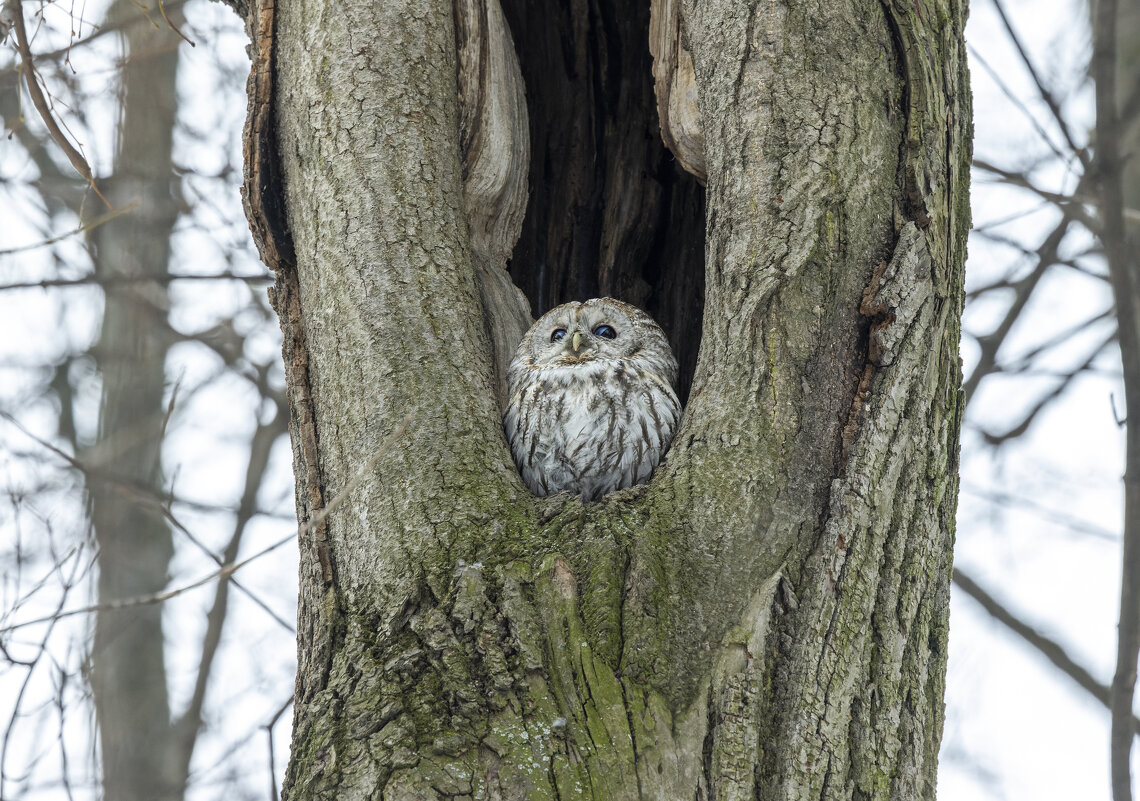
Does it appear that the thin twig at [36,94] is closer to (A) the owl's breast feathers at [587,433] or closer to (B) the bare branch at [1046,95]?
(A) the owl's breast feathers at [587,433]

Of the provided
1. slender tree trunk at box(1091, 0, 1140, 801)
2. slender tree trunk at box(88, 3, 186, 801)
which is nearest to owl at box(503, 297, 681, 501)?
slender tree trunk at box(1091, 0, 1140, 801)

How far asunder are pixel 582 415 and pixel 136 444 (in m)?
3.17

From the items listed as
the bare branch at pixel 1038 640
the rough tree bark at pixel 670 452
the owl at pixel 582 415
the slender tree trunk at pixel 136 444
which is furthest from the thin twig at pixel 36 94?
the bare branch at pixel 1038 640

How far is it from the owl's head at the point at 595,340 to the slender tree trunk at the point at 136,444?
198 cm

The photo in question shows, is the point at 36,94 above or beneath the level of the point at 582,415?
above

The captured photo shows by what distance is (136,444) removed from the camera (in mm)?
5340

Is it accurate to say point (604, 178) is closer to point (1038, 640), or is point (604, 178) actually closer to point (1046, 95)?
point (1046, 95)

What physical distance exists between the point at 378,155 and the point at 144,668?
3655mm

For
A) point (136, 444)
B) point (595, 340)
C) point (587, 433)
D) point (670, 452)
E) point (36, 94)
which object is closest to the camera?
point (670, 452)

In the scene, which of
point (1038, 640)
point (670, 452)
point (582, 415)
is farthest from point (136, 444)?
point (1038, 640)

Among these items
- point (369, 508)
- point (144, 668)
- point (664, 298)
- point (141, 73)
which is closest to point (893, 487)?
point (369, 508)

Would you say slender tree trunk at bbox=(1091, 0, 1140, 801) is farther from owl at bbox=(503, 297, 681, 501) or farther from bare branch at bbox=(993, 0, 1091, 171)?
owl at bbox=(503, 297, 681, 501)

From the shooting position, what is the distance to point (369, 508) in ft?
7.22

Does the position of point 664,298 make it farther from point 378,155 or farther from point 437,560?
point 437,560
